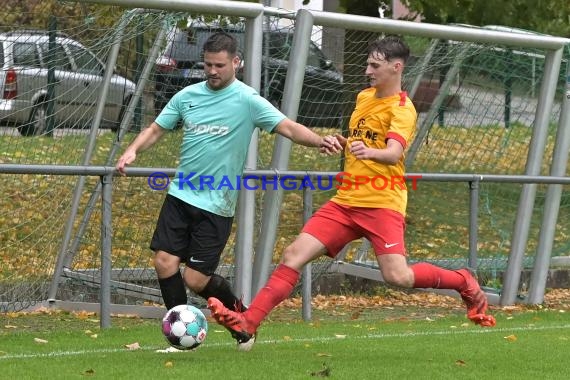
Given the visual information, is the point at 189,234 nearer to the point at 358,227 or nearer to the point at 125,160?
the point at 125,160

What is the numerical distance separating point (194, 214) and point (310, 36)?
284cm

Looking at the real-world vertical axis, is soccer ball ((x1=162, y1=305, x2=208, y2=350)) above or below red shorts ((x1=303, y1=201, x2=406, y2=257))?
below

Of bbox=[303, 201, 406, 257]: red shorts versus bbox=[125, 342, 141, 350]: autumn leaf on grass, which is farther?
bbox=[125, 342, 141, 350]: autumn leaf on grass

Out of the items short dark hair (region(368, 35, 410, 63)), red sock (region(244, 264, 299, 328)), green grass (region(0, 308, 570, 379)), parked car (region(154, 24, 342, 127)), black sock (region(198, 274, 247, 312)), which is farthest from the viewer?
parked car (region(154, 24, 342, 127))

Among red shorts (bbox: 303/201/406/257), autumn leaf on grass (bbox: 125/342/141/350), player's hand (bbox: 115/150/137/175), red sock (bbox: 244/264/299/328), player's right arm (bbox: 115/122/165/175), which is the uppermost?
player's right arm (bbox: 115/122/165/175)

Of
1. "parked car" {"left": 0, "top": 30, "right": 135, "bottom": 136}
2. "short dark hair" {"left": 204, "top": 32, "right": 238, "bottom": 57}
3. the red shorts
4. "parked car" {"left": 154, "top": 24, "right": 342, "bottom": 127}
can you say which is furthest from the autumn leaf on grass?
"parked car" {"left": 154, "top": 24, "right": 342, "bottom": 127}

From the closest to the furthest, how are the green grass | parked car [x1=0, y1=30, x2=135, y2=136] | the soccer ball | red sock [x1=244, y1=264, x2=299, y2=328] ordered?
the green grass → the soccer ball → red sock [x1=244, y1=264, x2=299, y2=328] → parked car [x1=0, y1=30, x2=135, y2=136]

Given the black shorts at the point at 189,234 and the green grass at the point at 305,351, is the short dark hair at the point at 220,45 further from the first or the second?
the green grass at the point at 305,351

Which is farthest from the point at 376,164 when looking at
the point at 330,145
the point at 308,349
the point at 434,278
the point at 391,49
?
the point at 308,349

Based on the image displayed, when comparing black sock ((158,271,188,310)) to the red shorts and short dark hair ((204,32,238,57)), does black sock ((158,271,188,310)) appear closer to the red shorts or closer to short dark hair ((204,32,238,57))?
the red shorts

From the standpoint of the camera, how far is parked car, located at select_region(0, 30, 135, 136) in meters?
9.84

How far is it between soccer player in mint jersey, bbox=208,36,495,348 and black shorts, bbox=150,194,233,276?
1.42ft

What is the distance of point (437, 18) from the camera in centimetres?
1619

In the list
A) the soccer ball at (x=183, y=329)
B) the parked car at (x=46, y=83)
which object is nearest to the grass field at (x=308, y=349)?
the soccer ball at (x=183, y=329)
